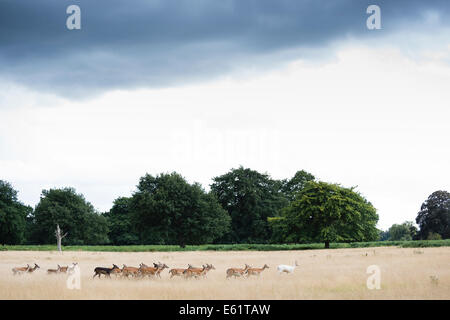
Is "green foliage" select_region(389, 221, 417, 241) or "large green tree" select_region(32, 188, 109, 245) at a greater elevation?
"large green tree" select_region(32, 188, 109, 245)

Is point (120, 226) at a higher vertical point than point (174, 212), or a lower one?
lower

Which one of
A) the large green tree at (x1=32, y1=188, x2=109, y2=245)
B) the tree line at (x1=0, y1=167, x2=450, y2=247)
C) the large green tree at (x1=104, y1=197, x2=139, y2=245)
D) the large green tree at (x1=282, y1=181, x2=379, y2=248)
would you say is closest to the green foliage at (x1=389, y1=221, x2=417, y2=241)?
the tree line at (x1=0, y1=167, x2=450, y2=247)

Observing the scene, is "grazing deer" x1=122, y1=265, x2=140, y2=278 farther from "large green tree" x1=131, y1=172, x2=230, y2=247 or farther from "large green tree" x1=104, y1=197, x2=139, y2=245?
"large green tree" x1=104, y1=197, x2=139, y2=245

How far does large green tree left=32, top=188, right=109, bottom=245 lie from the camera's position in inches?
3639

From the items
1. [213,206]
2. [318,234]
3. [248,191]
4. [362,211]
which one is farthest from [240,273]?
[248,191]

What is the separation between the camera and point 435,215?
10144 centimetres

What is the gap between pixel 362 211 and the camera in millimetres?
68062

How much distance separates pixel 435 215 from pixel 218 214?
161 ft

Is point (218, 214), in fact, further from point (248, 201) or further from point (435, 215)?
point (435, 215)

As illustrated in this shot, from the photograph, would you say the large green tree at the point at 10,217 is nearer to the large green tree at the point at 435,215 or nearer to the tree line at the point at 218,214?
the tree line at the point at 218,214

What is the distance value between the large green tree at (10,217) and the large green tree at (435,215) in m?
78.4

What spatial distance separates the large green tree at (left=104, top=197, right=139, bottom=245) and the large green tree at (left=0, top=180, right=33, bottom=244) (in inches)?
705

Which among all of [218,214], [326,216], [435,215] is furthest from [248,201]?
[435,215]
